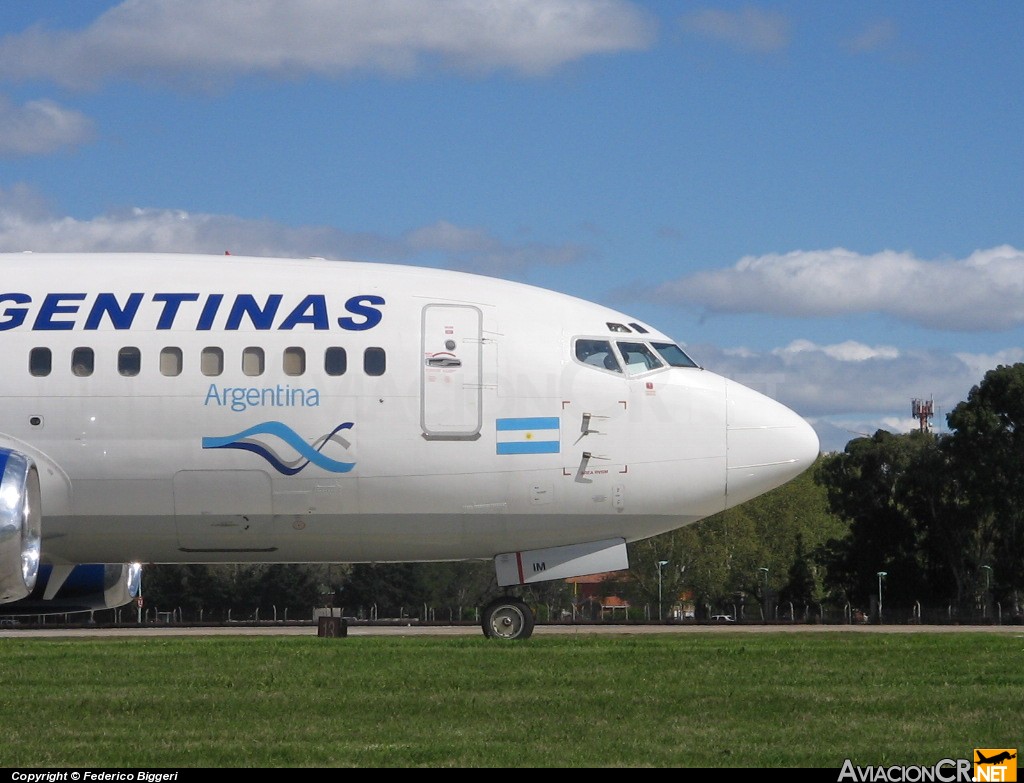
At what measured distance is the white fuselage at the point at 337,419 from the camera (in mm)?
23797

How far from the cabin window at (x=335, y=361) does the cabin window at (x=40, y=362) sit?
4.24 metres

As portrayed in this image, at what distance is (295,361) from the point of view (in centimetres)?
2392

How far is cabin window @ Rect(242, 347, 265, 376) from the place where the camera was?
23844 mm

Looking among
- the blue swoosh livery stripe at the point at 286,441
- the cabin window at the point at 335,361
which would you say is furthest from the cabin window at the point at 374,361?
the blue swoosh livery stripe at the point at 286,441

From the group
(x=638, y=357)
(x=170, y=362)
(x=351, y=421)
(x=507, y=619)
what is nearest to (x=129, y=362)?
(x=170, y=362)

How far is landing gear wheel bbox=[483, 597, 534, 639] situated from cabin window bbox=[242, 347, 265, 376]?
17.9ft

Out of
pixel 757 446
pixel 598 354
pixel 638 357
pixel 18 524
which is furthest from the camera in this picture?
pixel 638 357

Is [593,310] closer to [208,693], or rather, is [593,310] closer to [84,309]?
[84,309]

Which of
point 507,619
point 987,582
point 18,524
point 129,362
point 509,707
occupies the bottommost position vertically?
point 509,707

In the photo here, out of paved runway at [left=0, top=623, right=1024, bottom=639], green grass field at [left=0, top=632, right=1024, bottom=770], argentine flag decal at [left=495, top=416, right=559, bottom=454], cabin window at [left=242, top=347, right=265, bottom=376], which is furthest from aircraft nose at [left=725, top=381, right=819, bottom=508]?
paved runway at [left=0, top=623, right=1024, bottom=639]

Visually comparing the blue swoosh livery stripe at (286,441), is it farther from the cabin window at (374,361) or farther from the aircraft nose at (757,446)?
the aircraft nose at (757,446)

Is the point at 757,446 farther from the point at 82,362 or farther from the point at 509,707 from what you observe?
the point at 509,707

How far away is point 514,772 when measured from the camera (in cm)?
1072

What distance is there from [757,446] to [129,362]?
1002cm
